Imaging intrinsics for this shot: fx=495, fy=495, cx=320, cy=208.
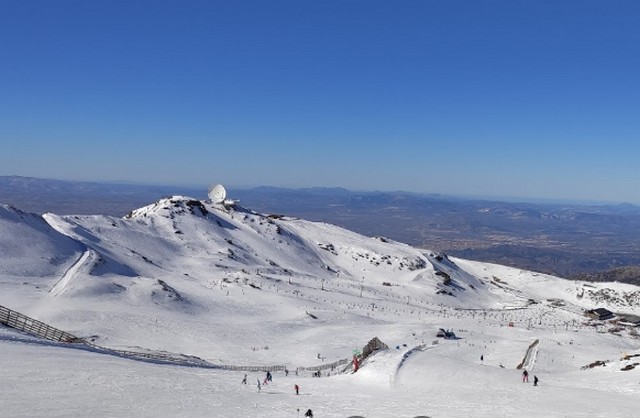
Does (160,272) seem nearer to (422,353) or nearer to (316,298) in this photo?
(316,298)

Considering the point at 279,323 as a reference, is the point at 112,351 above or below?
above

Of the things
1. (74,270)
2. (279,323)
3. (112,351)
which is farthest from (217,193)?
(112,351)

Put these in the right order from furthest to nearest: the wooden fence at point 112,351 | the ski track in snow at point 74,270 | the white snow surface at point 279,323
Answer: the ski track in snow at point 74,270, the wooden fence at point 112,351, the white snow surface at point 279,323

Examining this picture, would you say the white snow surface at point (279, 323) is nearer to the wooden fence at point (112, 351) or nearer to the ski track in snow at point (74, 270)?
the ski track in snow at point (74, 270)

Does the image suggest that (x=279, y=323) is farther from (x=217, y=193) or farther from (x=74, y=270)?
(x=217, y=193)

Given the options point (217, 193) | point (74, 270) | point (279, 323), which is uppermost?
point (217, 193)

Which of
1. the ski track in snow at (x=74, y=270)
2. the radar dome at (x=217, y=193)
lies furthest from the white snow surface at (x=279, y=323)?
the radar dome at (x=217, y=193)


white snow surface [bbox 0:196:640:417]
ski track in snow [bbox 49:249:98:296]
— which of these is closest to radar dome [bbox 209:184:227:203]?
white snow surface [bbox 0:196:640:417]

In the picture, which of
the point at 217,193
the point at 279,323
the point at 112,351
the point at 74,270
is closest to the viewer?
the point at 112,351

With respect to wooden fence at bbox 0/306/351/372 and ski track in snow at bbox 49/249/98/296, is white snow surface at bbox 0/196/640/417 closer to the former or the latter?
ski track in snow at bbox 49/249/98/296
